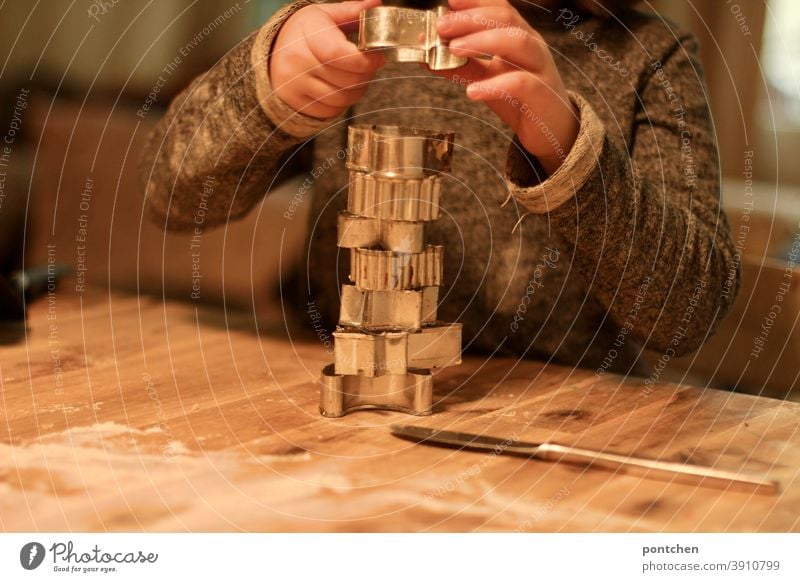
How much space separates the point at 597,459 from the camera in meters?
0.40

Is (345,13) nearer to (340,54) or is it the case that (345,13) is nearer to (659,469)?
(340,54)

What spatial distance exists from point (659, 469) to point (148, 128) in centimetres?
45

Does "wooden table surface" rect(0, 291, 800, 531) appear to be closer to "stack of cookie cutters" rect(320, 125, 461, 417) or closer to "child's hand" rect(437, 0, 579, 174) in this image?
"stack of cookie cutters" rect(320, 125, 461, 417)

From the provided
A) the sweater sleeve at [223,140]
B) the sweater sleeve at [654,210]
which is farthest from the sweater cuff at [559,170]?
the sweater sleeve at [223,140]

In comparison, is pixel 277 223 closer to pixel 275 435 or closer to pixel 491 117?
pixel 491 117

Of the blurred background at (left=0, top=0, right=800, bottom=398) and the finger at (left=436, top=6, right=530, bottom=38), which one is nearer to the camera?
the finger at (left=436, top=6, right=530, bottom=38)

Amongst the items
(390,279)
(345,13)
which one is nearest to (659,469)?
(390,279)

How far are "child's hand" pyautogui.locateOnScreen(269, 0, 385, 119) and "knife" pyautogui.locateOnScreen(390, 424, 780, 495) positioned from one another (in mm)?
164

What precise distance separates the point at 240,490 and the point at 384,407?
10 centimetres

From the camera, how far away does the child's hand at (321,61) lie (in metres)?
0.42

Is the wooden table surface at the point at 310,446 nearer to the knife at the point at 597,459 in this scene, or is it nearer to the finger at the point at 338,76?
the knife at the point at 597,459

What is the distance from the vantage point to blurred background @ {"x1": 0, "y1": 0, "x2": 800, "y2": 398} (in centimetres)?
55

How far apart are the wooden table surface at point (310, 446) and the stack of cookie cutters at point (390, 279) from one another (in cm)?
2

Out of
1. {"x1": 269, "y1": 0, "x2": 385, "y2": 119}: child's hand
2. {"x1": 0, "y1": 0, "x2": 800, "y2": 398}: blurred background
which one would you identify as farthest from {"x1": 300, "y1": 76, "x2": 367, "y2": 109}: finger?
{"x1": 0, "y1": 0, "x2": 800, "y2": 398}: blurred background
